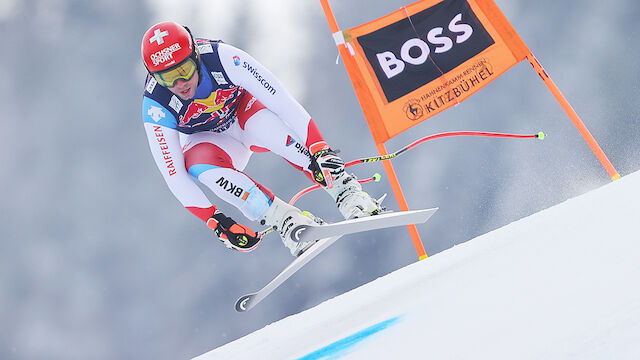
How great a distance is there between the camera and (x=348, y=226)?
3.12 m

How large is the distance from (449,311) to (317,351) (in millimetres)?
833

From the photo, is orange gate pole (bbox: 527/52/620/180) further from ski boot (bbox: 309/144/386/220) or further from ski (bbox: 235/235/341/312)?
ski (bbox: 235/235/341/312)

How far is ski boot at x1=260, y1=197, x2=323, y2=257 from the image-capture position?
10.4 feet

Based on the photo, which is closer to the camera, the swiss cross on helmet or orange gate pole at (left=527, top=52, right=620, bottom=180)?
the swiss cross on helmet

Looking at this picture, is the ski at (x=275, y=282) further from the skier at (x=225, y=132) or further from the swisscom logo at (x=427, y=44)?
the swisscom logo at (x=427, y=44)

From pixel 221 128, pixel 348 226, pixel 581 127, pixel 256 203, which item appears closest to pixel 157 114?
pixel 221 128

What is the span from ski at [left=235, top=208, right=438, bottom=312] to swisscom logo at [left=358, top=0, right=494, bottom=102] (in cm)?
192

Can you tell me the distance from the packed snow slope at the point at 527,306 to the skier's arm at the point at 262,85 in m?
1.35

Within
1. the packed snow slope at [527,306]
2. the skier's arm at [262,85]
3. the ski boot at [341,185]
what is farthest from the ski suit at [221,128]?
the packed snow slope at [527,306]

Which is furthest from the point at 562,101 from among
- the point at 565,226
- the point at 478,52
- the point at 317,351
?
the point at 317,351

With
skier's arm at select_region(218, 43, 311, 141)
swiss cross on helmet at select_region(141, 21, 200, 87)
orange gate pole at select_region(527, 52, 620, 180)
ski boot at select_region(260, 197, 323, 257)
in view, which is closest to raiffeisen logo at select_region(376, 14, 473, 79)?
orange gate pole at select_region(527, 52, 620, 180)

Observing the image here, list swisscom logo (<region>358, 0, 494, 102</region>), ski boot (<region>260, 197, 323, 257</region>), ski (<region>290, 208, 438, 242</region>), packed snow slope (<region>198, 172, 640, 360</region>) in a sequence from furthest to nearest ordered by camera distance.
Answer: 1. swisscom logo (<region>358, 0, 494, 102</region>)
2. ski boot (<region>260, 197, 323, 257</region>)
3. ski (<region>290, 208, 438, 242</region>)
4. packed snow slope (<region>198, 172, 640, 360</region>)

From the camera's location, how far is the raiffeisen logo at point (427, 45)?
16.2ft

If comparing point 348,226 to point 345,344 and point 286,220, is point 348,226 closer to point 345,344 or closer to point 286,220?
point 286,220
